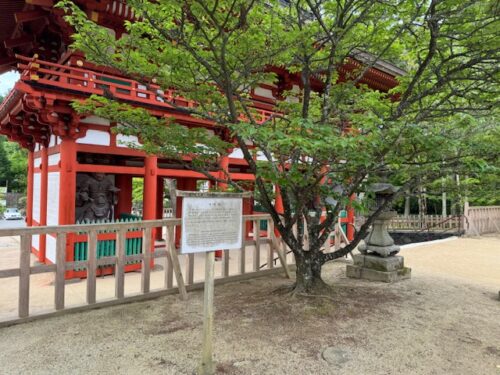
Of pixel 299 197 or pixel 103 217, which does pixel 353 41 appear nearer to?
pixel 299 197

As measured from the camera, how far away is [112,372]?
2.81 meters

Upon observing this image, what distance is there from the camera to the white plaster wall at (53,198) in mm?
7176

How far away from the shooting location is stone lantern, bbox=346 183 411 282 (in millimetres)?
6035

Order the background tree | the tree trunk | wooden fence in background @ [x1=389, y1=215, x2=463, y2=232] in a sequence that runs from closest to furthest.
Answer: the background tree, the tree trunk, wooden fence in background @ [x1=389, y1=215, x2=463, y2=232]

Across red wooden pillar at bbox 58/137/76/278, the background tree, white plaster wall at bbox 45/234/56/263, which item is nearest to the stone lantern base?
the background tree

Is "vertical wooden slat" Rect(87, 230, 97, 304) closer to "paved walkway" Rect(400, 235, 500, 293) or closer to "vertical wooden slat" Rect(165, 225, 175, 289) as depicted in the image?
"vertical wooden slat" Rect(165, 225, 175, 289)

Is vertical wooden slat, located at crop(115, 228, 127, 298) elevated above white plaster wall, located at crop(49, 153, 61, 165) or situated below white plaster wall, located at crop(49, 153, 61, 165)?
below

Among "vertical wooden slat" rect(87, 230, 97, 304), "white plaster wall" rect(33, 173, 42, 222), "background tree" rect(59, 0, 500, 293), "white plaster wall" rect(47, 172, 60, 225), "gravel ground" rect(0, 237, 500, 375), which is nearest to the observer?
"gravel ground" rect(0, 237, 500, 375)

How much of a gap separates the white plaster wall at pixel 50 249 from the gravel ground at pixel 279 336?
12.3 feet

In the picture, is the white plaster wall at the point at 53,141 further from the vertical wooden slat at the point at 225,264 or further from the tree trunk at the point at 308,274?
the tree trunk at the point at 308,274

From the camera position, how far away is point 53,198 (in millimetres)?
7398

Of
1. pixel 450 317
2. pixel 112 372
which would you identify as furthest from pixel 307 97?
pixel 112 372

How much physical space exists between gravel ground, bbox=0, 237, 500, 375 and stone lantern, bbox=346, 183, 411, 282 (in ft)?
2.15

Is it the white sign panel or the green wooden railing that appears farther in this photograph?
the green wooden railing
